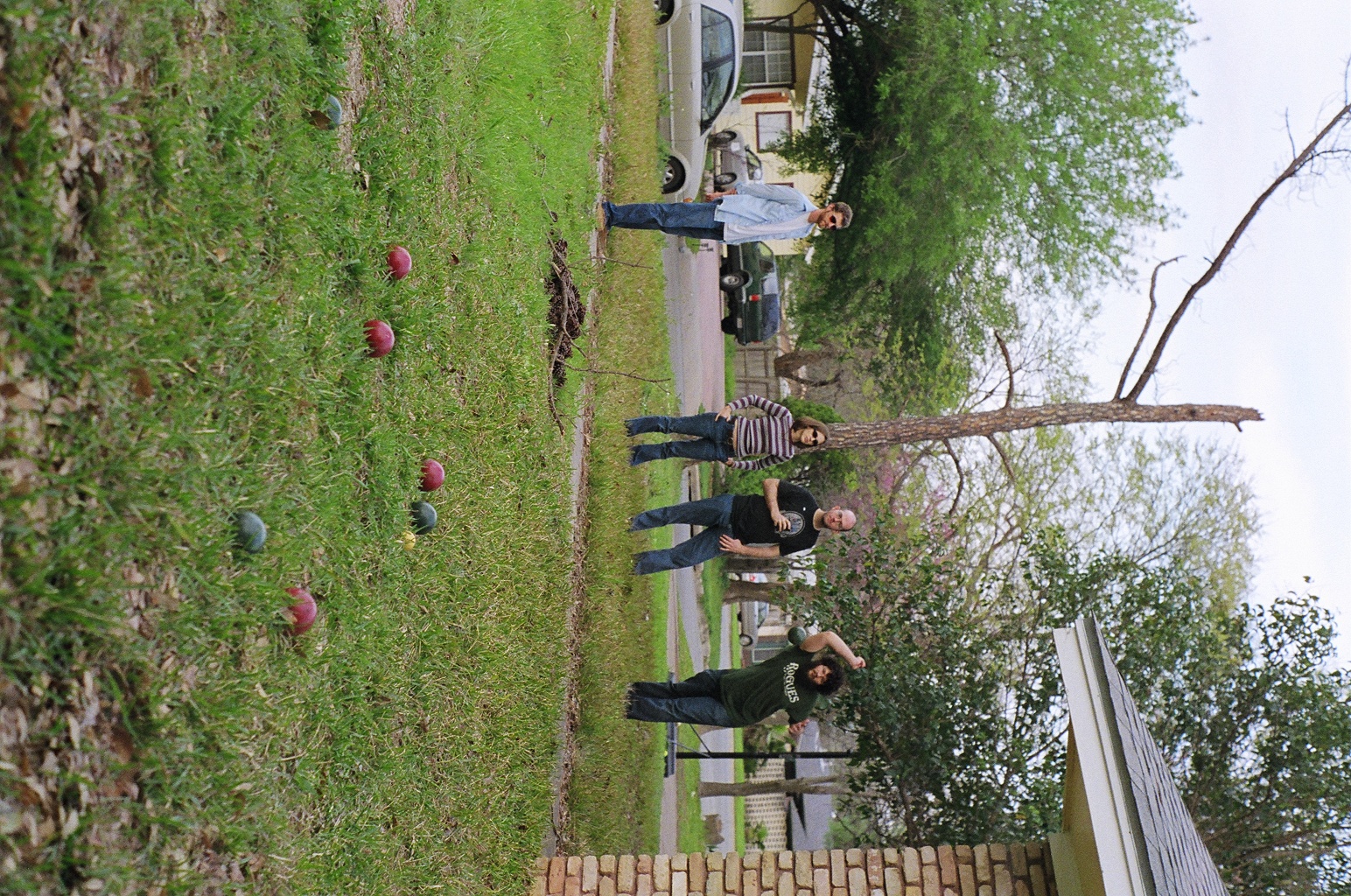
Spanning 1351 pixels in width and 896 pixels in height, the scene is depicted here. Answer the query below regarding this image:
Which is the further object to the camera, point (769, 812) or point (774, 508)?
point (769, 812)

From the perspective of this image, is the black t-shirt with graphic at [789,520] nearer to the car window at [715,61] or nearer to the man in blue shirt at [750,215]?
the man in blue shirt at [750,215]

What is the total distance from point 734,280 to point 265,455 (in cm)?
1387

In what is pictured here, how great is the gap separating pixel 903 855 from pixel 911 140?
1245 cm

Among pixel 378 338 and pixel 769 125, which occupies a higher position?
pixel 769 125

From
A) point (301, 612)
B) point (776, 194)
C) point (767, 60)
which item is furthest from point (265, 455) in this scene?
point (767, 60)

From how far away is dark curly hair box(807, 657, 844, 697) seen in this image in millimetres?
7671

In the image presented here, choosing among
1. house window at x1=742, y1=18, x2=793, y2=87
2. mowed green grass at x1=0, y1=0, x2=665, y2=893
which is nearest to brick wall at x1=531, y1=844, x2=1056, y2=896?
mowed green grass at x1=0, y1=0, x2=665, y2=893

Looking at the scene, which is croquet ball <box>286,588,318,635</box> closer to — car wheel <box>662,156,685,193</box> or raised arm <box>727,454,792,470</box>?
raised arm <box>727,454,792,470</box>

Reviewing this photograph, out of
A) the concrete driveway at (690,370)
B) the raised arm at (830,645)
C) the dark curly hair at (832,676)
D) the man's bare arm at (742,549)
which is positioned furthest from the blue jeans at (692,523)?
the concrete driveway at (690,370)

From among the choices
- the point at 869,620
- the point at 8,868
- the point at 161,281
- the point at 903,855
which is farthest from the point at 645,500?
the point at 8,868

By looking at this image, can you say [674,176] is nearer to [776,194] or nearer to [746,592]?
[776,194]

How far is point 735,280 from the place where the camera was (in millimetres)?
17359

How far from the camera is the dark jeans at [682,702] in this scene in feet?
28.7

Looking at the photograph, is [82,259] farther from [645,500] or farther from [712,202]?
[645,500]
